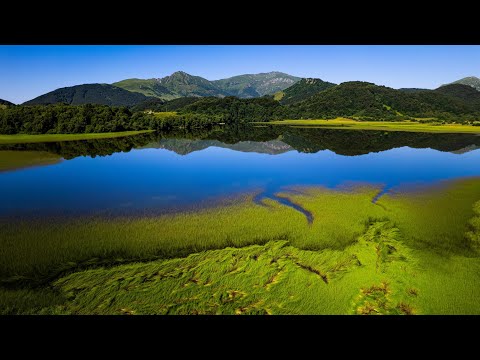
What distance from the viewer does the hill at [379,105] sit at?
107m

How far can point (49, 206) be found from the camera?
Answer: 15180 millimetres

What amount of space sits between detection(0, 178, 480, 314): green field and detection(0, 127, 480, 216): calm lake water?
3009mm

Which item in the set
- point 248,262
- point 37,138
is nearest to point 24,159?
point 37,138

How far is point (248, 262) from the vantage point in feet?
32.1

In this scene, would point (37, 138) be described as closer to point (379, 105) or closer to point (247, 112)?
point (247, 112)

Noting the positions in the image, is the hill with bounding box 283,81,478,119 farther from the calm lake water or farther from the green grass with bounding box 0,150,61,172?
the green grass with bounding box 0,150,61,172

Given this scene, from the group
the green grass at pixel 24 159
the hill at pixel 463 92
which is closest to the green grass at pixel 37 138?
the green grass at pixel 24 159

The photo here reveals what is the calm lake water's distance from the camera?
53.7 ft

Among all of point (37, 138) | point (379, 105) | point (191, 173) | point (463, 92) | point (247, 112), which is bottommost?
point (191, 173)

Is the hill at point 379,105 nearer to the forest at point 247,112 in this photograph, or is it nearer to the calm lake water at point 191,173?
the forest at point 247,112

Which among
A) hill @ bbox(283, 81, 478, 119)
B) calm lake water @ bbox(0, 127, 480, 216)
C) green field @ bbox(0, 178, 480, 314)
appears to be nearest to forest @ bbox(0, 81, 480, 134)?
hill @ bbox(283, 81, 478, 119)

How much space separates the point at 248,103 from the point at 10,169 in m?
117

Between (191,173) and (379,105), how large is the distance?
111 m
